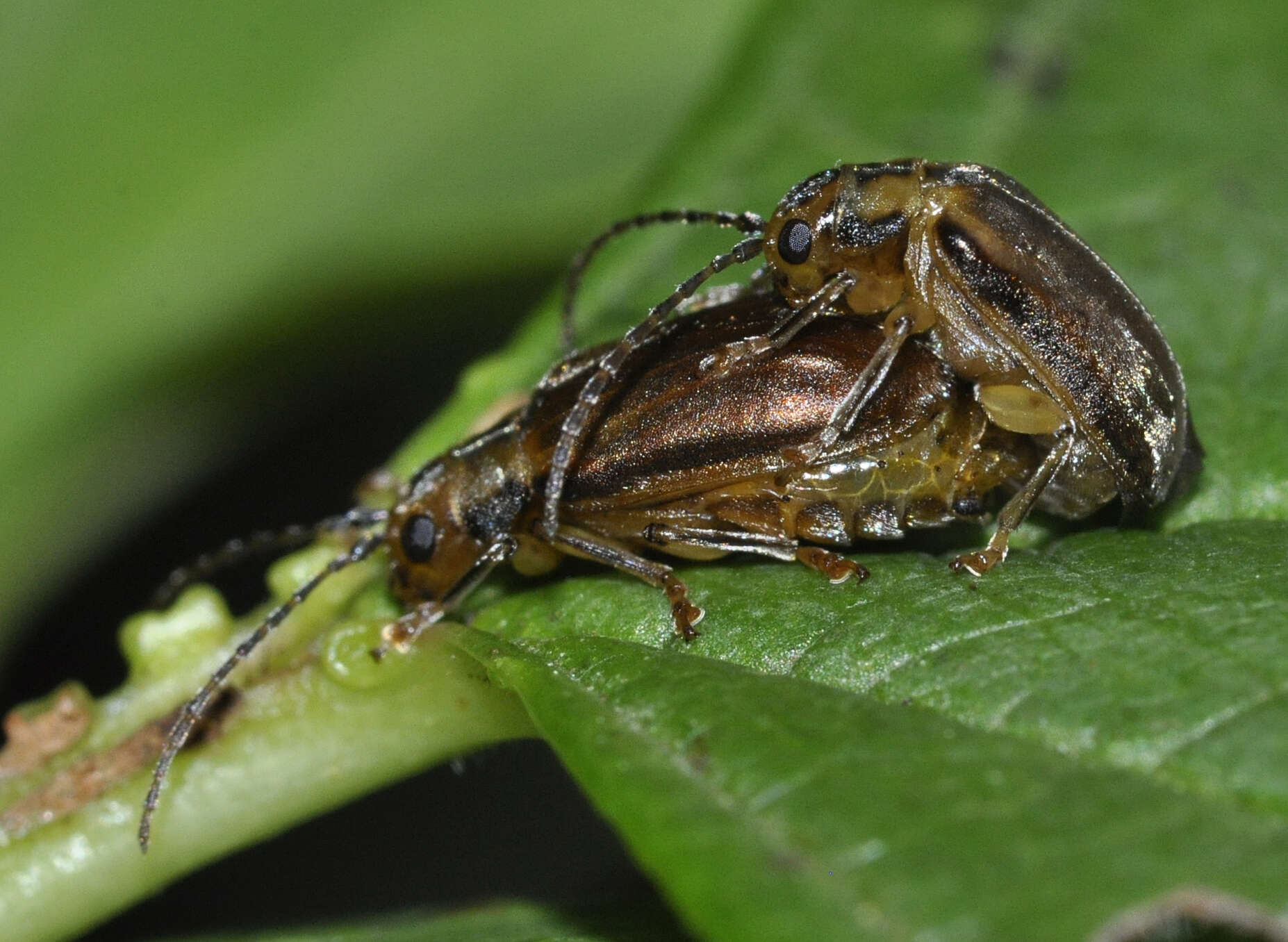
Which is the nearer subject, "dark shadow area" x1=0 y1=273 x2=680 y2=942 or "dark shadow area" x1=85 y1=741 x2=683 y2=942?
"dark shadow area" x1=0 y1=273 x2=680 y2=942

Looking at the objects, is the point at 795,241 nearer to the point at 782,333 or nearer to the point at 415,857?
the point at 782,333

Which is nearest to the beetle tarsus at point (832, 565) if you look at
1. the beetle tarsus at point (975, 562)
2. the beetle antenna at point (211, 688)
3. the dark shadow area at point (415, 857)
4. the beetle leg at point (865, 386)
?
the beetle tarsus at point (975, 562)

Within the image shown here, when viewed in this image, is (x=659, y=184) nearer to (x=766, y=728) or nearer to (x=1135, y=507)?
(x=1135, y=507)

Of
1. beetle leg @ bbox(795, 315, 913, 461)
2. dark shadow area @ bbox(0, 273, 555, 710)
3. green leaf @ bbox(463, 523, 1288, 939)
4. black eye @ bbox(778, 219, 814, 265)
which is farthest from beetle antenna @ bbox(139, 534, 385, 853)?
black eye @ bbox(778, 219, 814, 265)

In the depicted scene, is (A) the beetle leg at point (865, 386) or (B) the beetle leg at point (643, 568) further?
(A) the beetle leg at point (865, 386)

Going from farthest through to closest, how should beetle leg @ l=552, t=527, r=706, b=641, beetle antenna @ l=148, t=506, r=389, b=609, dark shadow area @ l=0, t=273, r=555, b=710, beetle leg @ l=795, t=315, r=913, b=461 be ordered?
dark shadow area @ l=0, t=273, r=555, b=710 < beetle antenna @ l=148, t=506, r=389, b=609 < beetle leg @ l=795, t=315, r=913, b=461 < beetle leg @ l=552, t=527, r=706, b=641

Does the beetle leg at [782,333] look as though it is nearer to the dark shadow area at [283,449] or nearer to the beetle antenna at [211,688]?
the beetle antenna at [211,688]

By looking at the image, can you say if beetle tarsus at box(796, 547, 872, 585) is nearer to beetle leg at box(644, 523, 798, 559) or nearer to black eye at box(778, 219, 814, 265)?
beetle leg at box(644, 523, 798, 559)
